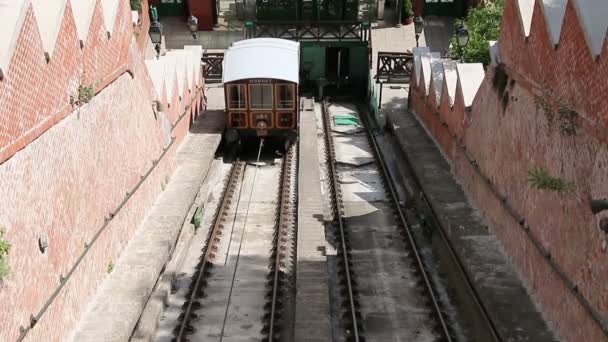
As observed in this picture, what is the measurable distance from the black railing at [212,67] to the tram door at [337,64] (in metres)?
5.13

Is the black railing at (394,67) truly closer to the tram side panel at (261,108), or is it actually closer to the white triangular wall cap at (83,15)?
the tram side panel at (261,108)

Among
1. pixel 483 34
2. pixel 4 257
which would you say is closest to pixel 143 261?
pixel 4 257

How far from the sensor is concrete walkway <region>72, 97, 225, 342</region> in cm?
829

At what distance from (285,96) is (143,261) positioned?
8696 mm

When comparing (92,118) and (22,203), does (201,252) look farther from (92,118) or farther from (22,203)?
(22,203)

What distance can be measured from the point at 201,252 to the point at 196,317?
2.56 meters

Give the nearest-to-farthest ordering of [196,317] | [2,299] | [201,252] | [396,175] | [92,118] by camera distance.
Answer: [2,299], [92,118], [196,317], [201,252], [396,175]

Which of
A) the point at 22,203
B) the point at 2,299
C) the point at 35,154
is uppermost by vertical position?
the point at 35,154

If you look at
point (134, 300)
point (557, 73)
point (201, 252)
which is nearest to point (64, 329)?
point (134, 300)

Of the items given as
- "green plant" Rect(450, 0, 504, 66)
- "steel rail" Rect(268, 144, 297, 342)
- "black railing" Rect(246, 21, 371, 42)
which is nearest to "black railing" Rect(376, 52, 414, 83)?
"black railing" Rect(246, 21, 371, 42)

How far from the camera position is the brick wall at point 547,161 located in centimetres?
704

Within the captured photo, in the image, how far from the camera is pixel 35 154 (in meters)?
7.22

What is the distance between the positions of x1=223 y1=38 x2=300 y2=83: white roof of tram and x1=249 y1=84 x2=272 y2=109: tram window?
0.44m

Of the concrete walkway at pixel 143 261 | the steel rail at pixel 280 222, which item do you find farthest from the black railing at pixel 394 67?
the concrete walkway at pixel 143 261
